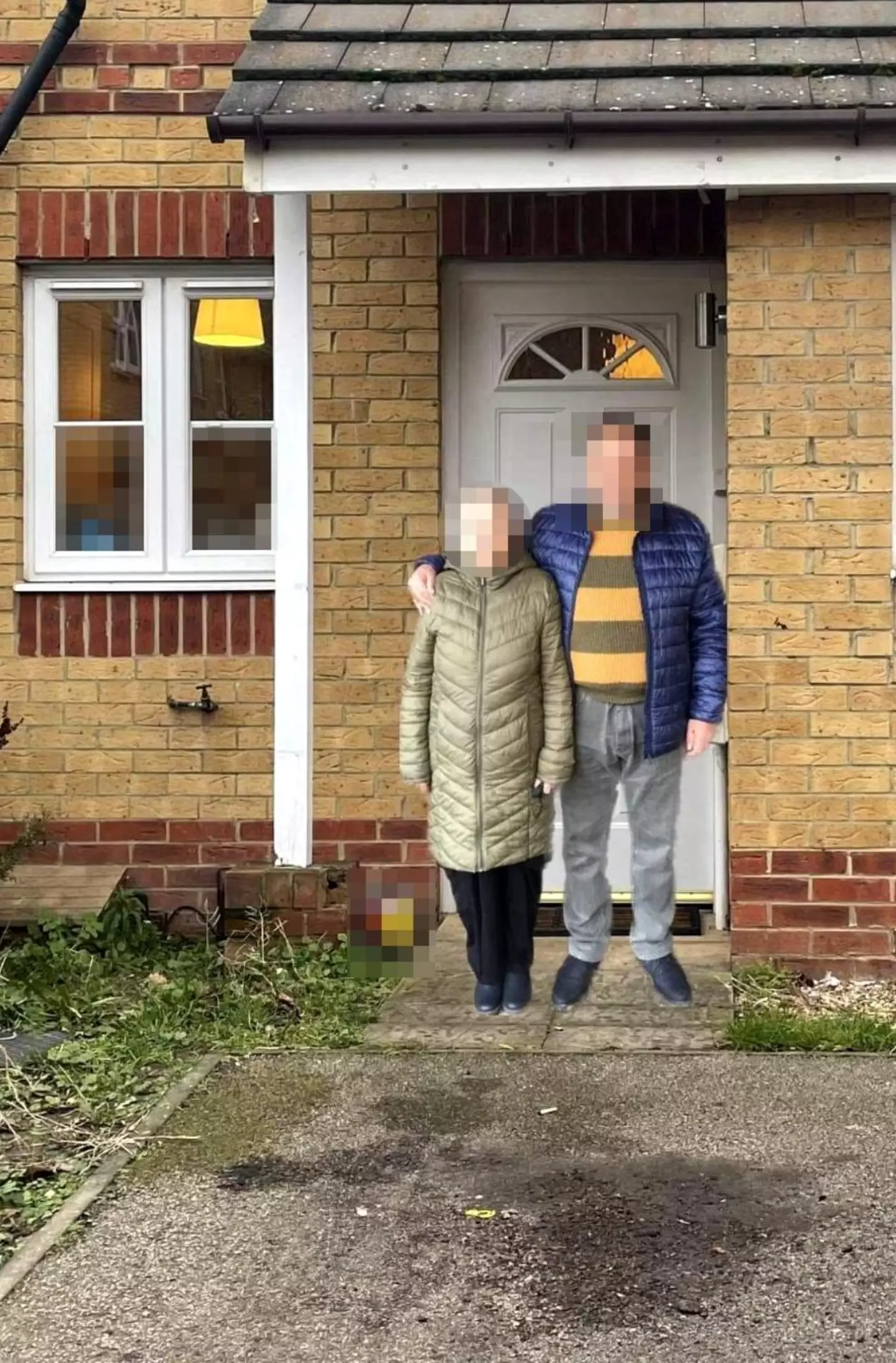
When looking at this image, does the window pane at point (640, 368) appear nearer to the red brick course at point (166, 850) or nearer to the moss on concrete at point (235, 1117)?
the red brick course at point (166, 850)

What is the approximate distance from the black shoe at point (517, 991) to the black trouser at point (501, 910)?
4 centimetres

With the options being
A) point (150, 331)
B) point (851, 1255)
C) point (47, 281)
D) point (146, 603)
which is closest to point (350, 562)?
point (146, 603)

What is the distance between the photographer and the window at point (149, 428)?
678cm

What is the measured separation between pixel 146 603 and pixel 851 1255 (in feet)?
13.6

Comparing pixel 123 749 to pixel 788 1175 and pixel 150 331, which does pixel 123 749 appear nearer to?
pixel 150 331

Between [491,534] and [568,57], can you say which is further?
[568,57]

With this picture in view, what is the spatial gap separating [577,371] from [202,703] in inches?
82.0

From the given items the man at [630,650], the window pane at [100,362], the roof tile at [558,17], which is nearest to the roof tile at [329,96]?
the roof tile at [558,17]

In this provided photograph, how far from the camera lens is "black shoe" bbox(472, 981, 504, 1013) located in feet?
16.1

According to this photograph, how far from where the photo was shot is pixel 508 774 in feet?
14.4

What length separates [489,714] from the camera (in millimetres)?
4383

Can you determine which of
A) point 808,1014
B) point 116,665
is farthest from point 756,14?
point 116,665

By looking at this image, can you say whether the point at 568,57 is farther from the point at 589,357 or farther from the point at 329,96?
the point at 589,357

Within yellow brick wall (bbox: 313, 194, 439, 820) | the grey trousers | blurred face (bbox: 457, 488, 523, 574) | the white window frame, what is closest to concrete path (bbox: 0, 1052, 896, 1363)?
the grey trousers
